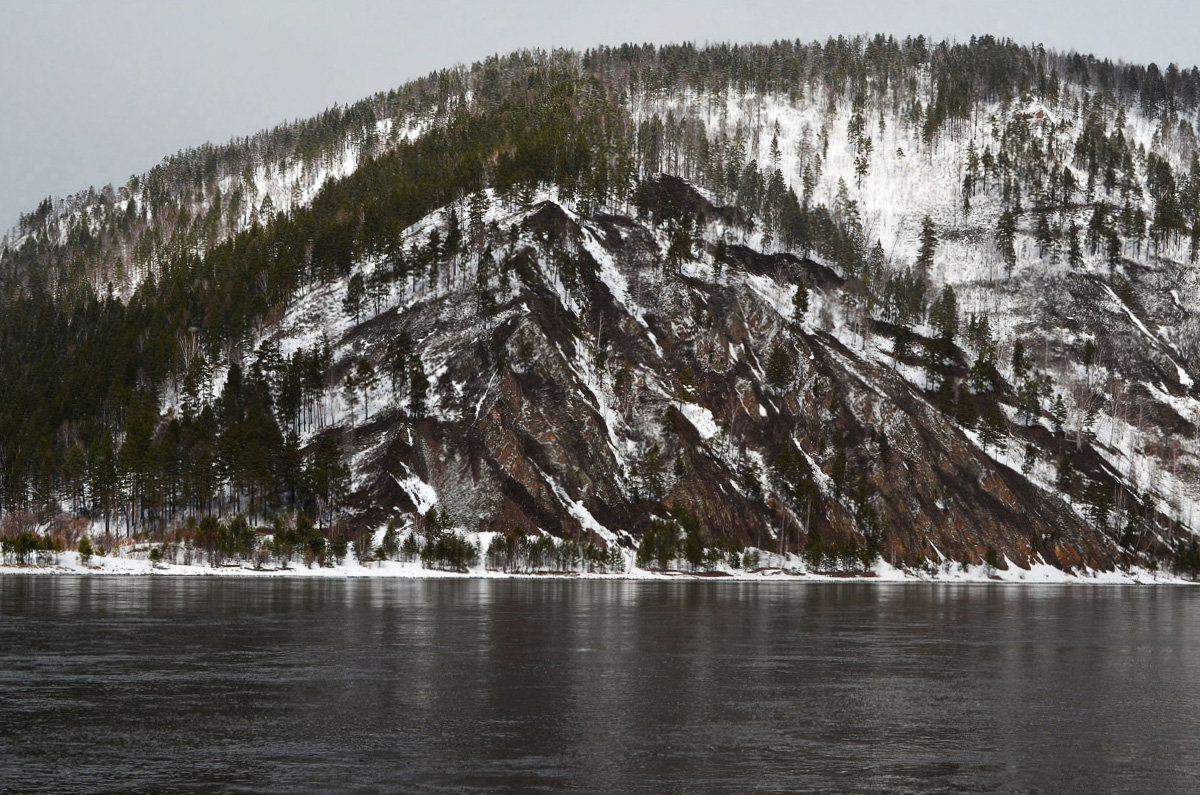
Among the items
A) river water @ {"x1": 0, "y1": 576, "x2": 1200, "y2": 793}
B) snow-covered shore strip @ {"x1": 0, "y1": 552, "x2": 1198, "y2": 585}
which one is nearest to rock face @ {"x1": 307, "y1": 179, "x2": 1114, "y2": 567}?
snow-covered shore strip @ {"x1": 0, "y1": 552, "x2": 1198, "y2": 585}

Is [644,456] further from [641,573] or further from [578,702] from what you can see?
[578,702]

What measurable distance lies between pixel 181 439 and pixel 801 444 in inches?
4147

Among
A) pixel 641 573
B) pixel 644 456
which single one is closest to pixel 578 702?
pixel 641 573

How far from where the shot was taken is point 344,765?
29.6 m

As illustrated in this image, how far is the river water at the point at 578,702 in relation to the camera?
29.2 metres

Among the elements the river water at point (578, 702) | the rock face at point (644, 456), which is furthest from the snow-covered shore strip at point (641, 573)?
the river water at point (578, 702)

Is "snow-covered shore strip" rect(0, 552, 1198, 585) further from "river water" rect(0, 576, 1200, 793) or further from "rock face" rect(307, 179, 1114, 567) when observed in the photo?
"river water" rect(0, 576, 1200, 793)

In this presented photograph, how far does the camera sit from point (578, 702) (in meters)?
40.9

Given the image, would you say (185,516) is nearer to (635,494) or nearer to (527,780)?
(635,494)

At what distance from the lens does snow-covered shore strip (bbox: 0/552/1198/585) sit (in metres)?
143

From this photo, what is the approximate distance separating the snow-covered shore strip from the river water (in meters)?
61.3

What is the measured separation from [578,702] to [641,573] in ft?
399

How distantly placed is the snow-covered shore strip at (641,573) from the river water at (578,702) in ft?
201

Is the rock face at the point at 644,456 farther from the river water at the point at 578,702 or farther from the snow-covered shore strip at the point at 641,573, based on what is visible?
the river water at the point at 578,702
